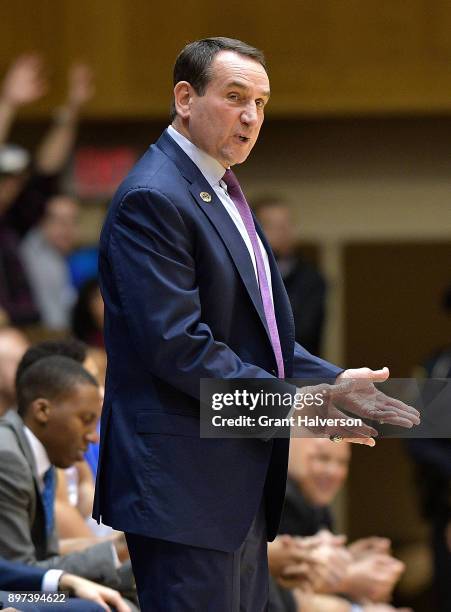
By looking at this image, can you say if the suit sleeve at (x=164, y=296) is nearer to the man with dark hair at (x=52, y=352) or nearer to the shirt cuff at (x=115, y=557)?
the shirt cuff at (x=115, y=557)

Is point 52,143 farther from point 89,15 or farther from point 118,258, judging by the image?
point 118,258

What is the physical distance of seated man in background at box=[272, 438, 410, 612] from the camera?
3.79m

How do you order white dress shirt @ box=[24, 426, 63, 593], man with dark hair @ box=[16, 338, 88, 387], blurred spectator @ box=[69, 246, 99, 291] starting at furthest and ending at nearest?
blurred spectator @ box=[69, 246, 99, 291] < man with dark hair @ box=[16, 338, 88, 387] < white dress shirt @ box=[24, 426, 63, 593]

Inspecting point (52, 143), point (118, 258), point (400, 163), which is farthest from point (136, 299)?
point (400, 163)

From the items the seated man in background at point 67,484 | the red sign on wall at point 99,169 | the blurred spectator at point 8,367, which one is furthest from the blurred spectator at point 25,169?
the seated man in background at point 67,484

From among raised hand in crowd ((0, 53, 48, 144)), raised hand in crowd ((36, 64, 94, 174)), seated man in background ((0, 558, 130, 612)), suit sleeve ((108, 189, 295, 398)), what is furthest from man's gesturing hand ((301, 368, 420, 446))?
raised hand in crowd ((36, 64, 94, 174))

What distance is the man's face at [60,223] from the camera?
266 inches

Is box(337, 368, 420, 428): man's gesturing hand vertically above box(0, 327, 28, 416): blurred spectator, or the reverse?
box(337, 368, 420, 428): man's gesturing hand

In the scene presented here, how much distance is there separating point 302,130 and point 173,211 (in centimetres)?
579

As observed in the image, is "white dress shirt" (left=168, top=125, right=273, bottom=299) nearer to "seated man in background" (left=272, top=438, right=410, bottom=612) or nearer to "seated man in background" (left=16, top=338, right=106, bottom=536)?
"seated man in background" (left=16, top=338, right=106, bottom=536)

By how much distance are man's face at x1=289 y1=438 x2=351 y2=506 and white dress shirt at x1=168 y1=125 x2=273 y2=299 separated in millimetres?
2041

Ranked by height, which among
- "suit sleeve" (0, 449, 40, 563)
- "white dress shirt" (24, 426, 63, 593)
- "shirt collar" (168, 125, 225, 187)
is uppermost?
"shirt collar" (168, 125, 225, 187)

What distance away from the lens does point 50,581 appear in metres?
2.95

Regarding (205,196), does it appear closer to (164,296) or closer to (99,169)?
(164,296)
